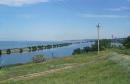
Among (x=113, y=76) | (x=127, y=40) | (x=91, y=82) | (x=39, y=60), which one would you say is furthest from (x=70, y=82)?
(x=127, y=40)

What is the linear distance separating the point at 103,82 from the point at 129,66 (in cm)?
513

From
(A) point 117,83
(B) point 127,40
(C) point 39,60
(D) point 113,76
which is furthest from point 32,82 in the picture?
(B) point 127,40

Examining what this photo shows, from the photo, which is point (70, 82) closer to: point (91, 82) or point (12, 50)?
point (91, 82)

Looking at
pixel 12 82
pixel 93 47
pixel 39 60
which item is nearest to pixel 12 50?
pixel 93 47

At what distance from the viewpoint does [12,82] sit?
24469mm

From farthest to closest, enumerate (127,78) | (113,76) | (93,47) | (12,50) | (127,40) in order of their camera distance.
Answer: (12,50) < (93,47) < (127,40) < (113,76) < (127,78)

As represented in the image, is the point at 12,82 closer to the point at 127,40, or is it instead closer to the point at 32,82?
the point at 32,82

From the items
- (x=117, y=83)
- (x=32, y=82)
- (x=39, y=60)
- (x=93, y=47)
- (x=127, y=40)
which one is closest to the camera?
(x=117, y=83)

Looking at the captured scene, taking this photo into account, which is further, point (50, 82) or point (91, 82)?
point (50, 82)

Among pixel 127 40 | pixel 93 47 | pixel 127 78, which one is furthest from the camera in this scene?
pixel 93 47

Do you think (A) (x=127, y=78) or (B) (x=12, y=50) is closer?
(A) (x=127, y=78)

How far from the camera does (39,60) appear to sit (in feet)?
168

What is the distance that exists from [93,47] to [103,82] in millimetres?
66331

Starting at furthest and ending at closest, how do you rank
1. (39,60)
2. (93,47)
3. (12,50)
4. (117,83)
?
(12,50)
(93,47)
(39,60)
(117,83)
